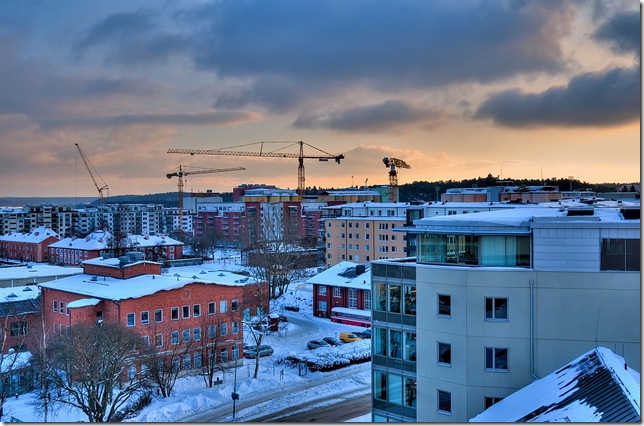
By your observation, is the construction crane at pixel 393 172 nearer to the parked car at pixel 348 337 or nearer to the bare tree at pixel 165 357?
the parked car at pixel 348 337

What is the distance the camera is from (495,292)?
186 inches

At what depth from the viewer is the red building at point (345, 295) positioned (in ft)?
53.6

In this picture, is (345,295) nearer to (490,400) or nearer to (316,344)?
(316,344)

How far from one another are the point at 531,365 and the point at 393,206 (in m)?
19.2

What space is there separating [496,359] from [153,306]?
8.29 m

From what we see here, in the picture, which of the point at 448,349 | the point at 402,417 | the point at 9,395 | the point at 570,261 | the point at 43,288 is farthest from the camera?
the point at 43,288

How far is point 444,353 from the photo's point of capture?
4.96 meters

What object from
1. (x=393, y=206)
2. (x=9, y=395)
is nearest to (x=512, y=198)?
(x=393, y=206)

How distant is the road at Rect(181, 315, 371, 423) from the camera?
9562 mm

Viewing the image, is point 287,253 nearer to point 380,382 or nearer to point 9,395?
point 9,395

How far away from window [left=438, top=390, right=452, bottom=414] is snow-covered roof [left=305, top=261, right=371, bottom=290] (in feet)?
36.7

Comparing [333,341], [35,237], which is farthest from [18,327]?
[35,237]

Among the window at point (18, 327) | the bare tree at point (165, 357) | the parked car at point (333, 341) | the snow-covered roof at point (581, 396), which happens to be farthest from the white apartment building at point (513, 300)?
the window at point (18, 327)

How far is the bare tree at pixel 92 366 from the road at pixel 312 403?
4.22 ft
